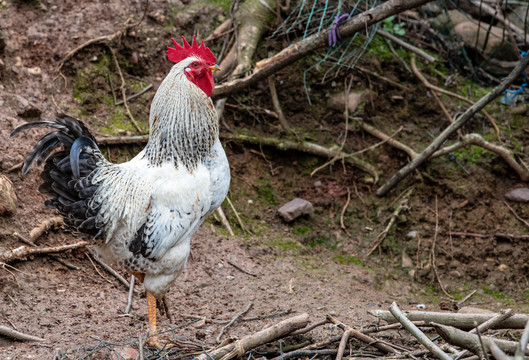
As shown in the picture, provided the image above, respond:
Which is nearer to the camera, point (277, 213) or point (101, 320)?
point (101, 320)

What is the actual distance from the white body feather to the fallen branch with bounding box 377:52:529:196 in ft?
→ 8.81

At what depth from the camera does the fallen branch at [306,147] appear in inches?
248

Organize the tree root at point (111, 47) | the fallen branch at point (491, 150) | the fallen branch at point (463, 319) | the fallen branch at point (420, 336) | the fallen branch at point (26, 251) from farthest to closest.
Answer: the tree root at point (111, 47)
the fallen branch at point (491, 150)
the fallen branch at point (26, 251)
the fallen branch at point (463, 319)
the fallen branch at point (420, 336)

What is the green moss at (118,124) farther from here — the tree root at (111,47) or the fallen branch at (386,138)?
the fallen branch at (386,138)

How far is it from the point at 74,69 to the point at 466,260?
483cm

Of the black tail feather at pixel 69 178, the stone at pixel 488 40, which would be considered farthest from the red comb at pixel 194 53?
the stone at pixel 488 40

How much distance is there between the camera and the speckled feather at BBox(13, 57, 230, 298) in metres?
3.70

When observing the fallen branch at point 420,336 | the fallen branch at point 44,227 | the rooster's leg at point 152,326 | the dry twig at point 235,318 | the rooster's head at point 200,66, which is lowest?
the dry twig at point 235,318

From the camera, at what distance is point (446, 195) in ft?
19.9

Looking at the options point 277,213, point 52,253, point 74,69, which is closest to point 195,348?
point 52,253

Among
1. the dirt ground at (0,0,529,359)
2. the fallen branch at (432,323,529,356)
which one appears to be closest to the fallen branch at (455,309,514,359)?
the fallen branch at (432,323,529,356)

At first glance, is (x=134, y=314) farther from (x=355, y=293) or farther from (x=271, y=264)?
(x=355, y=293)

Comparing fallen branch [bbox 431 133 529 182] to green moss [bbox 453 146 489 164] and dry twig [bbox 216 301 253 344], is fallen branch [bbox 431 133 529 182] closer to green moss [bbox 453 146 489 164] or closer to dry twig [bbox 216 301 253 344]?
green moss [bbox 453 146 489 164]

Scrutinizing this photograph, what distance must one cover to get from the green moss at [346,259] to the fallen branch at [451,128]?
882 mm
